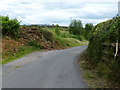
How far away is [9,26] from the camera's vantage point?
2641 cm

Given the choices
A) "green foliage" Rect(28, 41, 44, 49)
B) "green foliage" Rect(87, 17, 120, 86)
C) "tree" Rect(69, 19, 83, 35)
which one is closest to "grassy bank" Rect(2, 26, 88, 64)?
"green foliage" Rect(28, 41, 44, 49)

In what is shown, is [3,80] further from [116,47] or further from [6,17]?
[6,17]

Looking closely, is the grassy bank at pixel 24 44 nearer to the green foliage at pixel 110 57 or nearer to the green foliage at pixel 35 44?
the green foliage at pixel 35 44

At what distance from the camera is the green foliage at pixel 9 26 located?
25953mm

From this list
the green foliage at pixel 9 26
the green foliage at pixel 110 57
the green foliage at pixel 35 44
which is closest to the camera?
the green foliage at pixel 110 57

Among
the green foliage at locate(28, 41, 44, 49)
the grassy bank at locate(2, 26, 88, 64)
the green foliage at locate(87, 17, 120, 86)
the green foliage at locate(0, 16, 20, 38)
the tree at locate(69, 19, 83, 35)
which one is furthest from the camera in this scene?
the tree at locate(69, 19, 83, 35)

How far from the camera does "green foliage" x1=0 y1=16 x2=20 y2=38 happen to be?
85.1ft

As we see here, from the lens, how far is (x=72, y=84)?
9.70 meters

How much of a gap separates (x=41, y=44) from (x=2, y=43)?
8.79 metres

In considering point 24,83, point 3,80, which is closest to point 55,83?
point 24,83

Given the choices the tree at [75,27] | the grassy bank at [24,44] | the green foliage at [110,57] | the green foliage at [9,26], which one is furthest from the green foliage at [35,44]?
the tree at [75,27]

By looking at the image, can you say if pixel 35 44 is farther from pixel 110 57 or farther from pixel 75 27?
pixel 75 27

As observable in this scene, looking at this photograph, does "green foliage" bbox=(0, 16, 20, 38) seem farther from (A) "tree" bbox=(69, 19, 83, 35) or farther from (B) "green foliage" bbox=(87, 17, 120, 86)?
(A) "tree" bbox=(69, 19, 83, 35)

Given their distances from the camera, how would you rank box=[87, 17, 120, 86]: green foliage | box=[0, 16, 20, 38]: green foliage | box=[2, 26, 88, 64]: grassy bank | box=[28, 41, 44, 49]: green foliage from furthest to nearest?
box=[28, 41, 44, 49]: green foliage, box=[0, 16, 20, 38]: green foliage, box=[2, 26, 88, 64]: grassy bank, box=[87, 17, 120, 86]: green foliage
